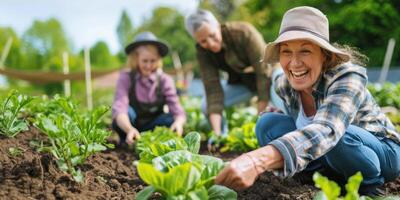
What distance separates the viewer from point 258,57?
4.05 metres

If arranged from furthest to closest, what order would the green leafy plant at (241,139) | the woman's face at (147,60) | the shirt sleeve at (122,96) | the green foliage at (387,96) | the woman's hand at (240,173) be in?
the green foliage at (387,96) < the woman's face at (147,60) < the shirt sleeve at (122,96) < the green leafy plant at (241,139) < the woman's hand at (240,173)

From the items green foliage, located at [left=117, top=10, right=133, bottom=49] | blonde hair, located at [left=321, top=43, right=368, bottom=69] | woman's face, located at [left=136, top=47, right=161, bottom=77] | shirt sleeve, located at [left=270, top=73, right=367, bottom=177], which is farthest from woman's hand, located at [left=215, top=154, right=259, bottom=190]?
green foliage, located at [left=117, top=10, right=133, bottom=49]

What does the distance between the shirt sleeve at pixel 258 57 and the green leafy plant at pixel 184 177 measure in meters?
2.40

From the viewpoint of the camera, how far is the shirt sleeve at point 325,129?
65.2 inches

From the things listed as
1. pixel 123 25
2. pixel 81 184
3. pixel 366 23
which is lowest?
pixel 81 184

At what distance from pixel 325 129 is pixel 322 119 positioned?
0.05 meters

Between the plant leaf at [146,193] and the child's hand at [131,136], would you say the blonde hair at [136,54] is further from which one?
the plant leaf at [146,193]

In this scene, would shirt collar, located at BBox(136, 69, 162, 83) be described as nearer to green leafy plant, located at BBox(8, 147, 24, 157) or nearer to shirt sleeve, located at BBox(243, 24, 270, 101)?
shirt sleeve, located at BBox(243, 24, 270, 101)

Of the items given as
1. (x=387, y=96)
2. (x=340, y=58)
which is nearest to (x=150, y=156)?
(x=340, y=58)

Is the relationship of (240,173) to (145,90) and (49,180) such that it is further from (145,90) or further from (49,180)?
(145,90)

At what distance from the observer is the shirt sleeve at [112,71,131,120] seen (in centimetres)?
400

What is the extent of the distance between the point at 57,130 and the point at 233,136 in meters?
2.06

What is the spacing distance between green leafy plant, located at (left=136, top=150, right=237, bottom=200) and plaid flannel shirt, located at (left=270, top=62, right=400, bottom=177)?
247 millimetres

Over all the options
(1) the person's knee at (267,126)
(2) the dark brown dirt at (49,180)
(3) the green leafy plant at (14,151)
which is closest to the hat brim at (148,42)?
(1) the person's knee at (267,126)
